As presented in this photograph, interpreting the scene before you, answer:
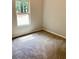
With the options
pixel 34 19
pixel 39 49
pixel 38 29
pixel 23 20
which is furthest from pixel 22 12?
pixel 39 49

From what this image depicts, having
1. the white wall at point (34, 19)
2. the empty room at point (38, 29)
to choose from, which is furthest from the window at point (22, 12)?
the white wall at point (34, 19)

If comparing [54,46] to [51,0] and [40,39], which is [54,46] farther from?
[51,0]

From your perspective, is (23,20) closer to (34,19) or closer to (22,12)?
(22,12)

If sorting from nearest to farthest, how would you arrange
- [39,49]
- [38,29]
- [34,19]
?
[39,49] < [34,19] < [38,29]

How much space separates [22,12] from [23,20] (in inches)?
13.6

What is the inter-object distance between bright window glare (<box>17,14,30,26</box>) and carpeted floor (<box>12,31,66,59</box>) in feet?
2.98

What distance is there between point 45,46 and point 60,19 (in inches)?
61.5

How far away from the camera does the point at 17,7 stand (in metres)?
5.01

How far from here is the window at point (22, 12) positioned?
16.6 feet

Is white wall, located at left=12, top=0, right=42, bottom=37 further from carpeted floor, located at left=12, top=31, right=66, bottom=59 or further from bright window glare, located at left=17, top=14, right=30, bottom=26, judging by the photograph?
carpeted floor, located at left=12, top=31, right=66, bottom=59

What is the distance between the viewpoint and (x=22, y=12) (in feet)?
17.2
